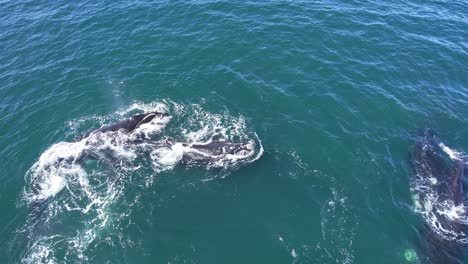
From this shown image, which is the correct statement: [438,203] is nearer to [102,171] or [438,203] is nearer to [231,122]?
[231,122]

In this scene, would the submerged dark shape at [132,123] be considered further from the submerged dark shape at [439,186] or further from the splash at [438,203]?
the submerged dark shape at [439,186]

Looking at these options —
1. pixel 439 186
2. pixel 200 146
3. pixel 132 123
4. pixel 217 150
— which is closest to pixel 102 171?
pixel 132 123

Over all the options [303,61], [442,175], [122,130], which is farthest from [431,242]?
[122,130]

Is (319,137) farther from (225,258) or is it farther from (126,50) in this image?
(126,50)

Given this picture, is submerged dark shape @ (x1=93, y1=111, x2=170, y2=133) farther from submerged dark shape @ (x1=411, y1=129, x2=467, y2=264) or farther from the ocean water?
submerged dark shape @ (x1=411, y1=129, x2=467, y2=264)

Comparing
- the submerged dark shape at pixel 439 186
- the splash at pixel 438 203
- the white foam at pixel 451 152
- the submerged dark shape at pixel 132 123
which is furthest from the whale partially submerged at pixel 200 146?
the white foam at pixel 451 152

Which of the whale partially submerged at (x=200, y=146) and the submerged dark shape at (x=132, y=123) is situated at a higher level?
the submerged dark shape at (x=132, y=123)
